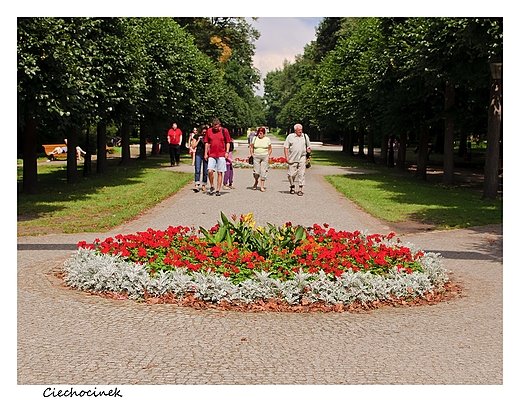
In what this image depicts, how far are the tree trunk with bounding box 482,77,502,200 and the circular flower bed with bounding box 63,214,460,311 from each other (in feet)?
36.7

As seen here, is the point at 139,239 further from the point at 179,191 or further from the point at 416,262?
the point at 179,191

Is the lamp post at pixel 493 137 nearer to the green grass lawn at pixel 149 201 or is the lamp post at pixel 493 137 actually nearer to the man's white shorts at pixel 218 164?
the green grass lawn at pixel 149 201

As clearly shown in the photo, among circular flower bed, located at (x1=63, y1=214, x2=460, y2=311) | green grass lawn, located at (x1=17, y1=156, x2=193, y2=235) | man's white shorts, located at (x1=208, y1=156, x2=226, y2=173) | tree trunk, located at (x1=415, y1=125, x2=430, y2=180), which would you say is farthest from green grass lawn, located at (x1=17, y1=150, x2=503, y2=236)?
circular flower bed, located at (x1=63, y1=214, x2=460, y2=311)

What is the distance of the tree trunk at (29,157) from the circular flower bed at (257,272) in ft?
36.2

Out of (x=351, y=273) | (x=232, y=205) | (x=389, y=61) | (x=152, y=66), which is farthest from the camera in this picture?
(x=152, y=66)

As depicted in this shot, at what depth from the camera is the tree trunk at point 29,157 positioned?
18.6 m

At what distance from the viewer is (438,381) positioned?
190 inches

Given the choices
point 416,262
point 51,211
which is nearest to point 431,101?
point 51,211

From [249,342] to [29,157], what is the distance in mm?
14994

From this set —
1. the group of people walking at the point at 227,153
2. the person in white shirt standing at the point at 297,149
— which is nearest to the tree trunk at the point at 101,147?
the group of people walking at the point at 227,153

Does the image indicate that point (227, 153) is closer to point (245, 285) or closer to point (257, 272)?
point (257, 272)

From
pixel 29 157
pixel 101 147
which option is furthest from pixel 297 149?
pixel 101 147

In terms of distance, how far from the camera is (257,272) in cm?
727

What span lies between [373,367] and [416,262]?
3254 millimetres
